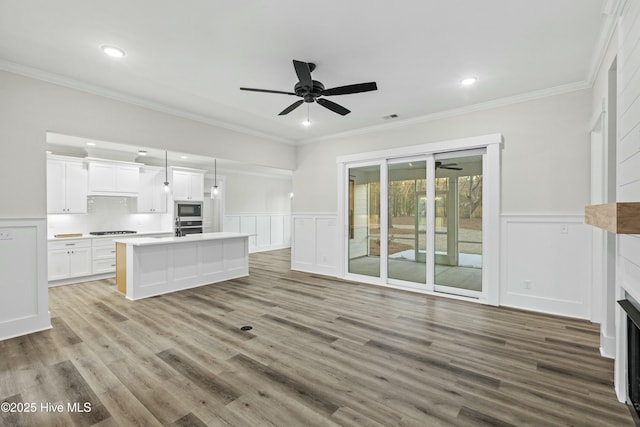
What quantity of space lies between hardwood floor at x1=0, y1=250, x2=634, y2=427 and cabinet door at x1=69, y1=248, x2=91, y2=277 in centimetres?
174

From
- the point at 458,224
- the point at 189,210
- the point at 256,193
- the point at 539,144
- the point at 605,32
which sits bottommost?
the point at 458,224

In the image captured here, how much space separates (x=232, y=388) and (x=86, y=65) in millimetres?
3666

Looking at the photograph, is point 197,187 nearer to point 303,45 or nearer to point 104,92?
point 104,92

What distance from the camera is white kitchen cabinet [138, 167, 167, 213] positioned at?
6.97 metres

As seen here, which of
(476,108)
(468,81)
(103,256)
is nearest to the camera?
(468,81)

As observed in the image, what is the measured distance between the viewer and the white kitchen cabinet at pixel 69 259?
5.42 metres

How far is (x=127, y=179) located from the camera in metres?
6.64

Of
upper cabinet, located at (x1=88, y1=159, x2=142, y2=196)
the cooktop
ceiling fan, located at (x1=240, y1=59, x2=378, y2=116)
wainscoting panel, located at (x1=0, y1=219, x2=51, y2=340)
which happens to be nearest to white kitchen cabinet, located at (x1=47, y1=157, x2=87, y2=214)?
upper cabinet, located at (x1=88, y1=159, x2=142, y2=196)

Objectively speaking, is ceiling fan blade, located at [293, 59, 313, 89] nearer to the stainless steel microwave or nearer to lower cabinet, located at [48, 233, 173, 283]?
lower cabinet, located at [48, 233, 173, 283]

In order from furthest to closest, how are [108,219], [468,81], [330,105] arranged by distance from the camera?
1. [108,219]
2. [468,81]
3. [330,105]

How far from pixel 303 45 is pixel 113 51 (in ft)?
6.28

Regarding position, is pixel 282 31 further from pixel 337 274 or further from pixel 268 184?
pixel 268 184

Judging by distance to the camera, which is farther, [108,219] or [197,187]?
[197,187]

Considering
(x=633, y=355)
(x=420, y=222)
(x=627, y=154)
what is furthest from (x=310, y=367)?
(x=420, y=222)
